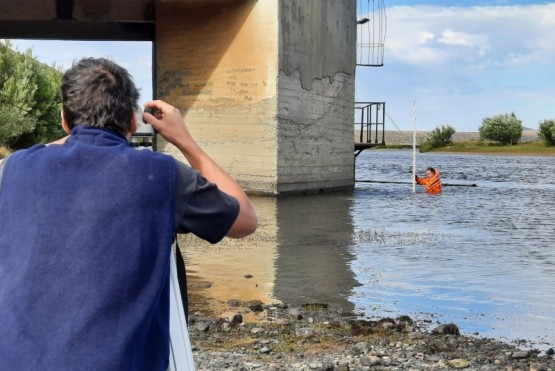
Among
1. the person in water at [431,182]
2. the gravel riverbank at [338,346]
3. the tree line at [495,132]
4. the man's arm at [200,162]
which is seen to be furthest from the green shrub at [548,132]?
the man's arm at [200,162]

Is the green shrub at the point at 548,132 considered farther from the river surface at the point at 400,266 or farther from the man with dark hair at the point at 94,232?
the man with dark hair at the point at 94,232

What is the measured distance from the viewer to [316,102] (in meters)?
24.1

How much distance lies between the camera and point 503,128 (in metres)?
95.0

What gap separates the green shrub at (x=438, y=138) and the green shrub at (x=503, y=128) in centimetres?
384

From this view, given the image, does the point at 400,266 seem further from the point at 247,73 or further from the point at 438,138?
the point at 438,138

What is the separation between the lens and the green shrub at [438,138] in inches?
3873

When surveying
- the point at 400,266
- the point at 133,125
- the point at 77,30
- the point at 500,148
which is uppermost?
the point at 77,30

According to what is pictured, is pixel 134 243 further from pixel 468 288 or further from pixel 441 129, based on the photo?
pixel 441 129

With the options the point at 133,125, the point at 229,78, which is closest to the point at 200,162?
the point at 133,125

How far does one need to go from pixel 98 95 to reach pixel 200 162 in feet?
1.15

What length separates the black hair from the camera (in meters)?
2.31

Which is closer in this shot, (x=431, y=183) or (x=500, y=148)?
(x=431, y=183)

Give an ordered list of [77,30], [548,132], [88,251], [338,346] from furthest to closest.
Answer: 1. [548,132]
2. [77,30]
3. [338,346]
4. [88,251]

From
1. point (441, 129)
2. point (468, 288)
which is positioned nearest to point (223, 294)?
point (468, 288)
